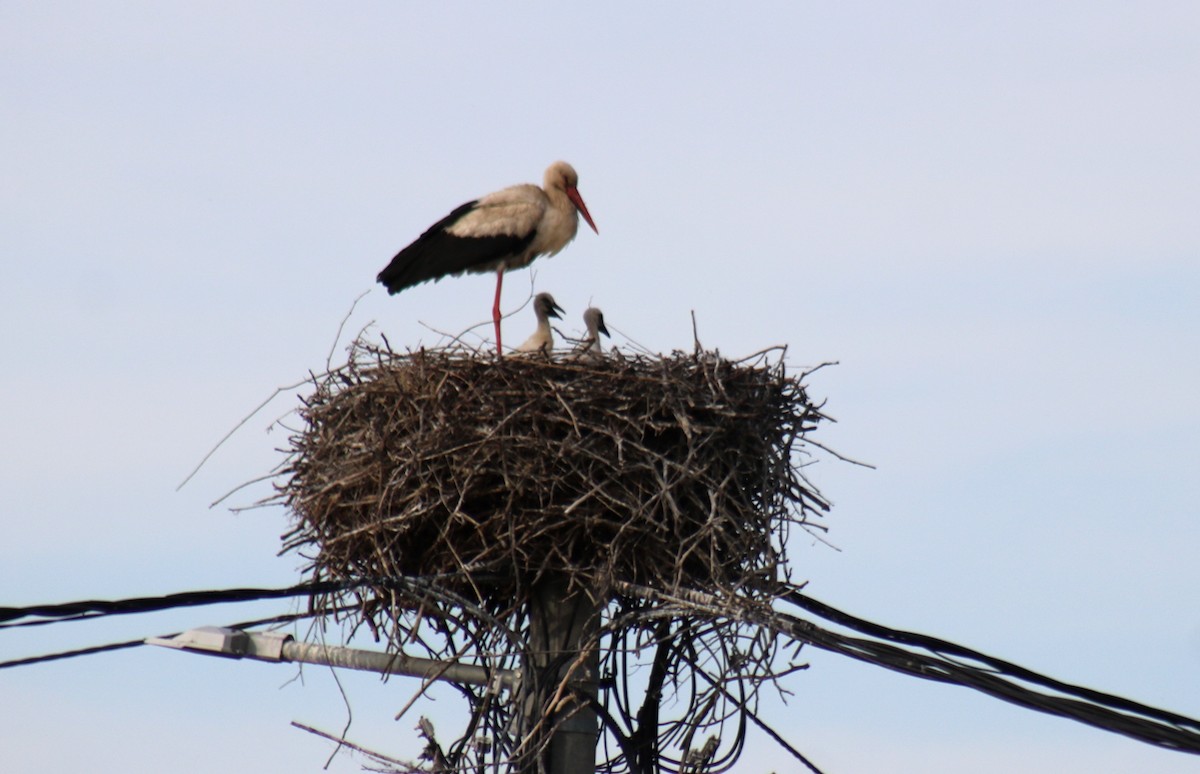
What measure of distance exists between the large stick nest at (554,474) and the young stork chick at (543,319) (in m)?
1.35

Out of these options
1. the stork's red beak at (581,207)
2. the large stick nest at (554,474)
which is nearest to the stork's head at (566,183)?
the stork's red beak at (581,207)

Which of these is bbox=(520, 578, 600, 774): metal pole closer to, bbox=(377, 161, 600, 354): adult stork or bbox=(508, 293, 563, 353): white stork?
bbox=(508, 293, 563, 353): white stork

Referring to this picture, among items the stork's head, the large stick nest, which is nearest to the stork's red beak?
the stork's head

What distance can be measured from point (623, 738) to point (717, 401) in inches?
50.2

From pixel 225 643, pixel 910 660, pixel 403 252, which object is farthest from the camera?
pixel 403 252

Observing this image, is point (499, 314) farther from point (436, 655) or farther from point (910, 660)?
point (910, 660)

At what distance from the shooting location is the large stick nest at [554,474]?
596 cm

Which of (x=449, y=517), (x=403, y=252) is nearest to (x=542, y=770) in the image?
(x=449, y=517)

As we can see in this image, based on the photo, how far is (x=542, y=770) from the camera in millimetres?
5734

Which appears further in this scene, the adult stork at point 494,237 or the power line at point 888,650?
the adult stork at point 494,237

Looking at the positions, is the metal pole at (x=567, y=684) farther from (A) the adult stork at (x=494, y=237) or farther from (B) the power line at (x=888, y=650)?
(A) the adult stork at (x=494, y=237)

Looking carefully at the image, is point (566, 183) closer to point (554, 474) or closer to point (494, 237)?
point (494, 237)

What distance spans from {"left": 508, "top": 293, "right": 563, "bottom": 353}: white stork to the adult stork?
0.26 meters

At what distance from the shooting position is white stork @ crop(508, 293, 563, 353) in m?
7.82
